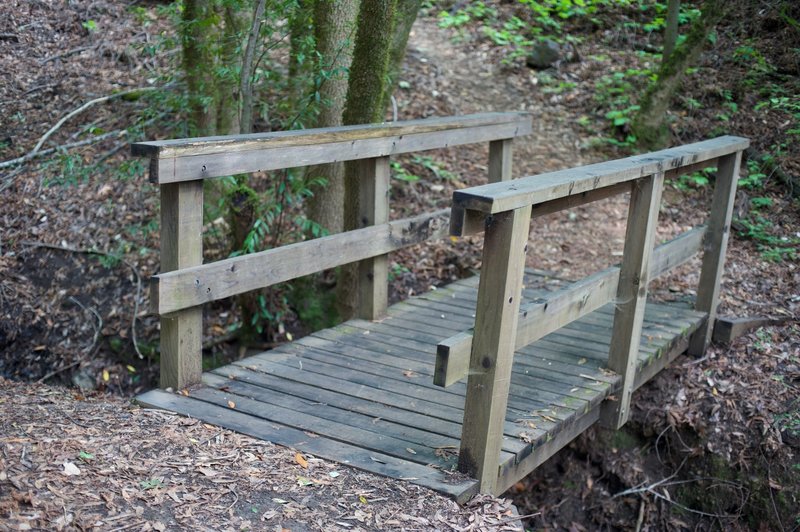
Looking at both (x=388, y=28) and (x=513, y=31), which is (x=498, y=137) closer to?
(x=388, y=28)

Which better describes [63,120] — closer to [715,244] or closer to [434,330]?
[434,330]

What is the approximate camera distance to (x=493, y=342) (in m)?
3.42

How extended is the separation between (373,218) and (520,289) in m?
2.22

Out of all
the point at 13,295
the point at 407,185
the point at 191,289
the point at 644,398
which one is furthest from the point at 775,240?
A: the point at 13,295

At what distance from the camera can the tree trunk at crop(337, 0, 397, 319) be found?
5496mm

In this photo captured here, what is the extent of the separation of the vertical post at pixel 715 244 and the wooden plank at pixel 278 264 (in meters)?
2.10

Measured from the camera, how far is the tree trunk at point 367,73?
5496 mm

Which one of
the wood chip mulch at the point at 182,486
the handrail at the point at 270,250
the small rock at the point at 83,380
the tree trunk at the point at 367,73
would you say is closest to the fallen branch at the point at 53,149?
the small rock at the point at 83,380

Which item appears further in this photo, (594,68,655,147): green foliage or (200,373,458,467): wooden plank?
(594,68,655,147): green foliage

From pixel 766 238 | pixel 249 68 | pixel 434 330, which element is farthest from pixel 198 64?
pixel 766 238

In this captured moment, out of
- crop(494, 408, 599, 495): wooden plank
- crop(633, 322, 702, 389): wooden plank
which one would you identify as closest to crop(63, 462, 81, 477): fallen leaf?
crop(494, 408, 599, 495): wooden plank

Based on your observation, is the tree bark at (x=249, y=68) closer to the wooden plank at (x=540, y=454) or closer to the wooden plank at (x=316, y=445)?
the wooden plank at (x=316, y=445)

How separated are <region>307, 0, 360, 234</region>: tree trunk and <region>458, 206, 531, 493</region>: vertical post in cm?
282

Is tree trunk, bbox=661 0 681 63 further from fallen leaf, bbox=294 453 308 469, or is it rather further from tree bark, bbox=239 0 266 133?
fallen leaf, bbox=294 453 308 469
